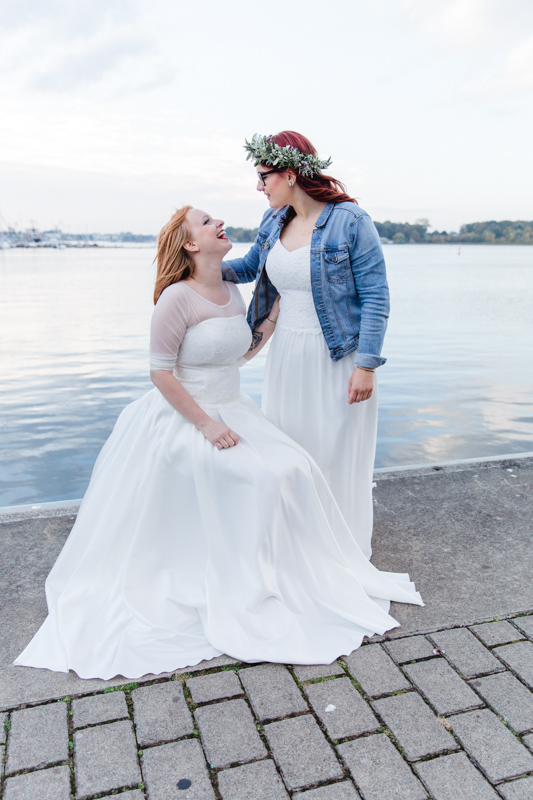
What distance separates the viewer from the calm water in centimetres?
656

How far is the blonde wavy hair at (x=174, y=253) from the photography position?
9.21ft

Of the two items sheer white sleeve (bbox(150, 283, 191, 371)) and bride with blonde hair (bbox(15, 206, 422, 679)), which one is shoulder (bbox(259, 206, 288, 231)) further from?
sheer white sleeve (bbox(150, 283, 191, 371))

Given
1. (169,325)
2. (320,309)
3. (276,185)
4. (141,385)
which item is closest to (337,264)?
(320,309)

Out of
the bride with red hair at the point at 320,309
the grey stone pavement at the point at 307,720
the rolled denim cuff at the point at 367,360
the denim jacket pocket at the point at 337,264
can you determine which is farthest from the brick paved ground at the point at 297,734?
the denim jacket pocket at the point at 337,264

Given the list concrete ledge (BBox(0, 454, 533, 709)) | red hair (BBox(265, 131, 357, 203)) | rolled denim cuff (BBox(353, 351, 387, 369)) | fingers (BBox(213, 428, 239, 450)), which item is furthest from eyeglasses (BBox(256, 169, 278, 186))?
concrete ledge (BBox(0, 454, 533, 709))

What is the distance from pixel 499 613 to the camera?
9.21ft

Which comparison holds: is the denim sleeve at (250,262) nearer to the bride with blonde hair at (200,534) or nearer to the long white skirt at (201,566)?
the bride with blonde hair at (200,534)

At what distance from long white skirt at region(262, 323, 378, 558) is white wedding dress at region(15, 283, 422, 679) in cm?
30

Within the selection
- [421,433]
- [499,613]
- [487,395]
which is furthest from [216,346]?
[487,395]

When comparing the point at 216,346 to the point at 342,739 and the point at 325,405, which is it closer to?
the point at 325,405

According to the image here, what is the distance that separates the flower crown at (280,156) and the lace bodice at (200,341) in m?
0.61

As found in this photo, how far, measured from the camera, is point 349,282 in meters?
2.99

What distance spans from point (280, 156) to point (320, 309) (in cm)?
71

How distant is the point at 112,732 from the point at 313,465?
4.37 feet
